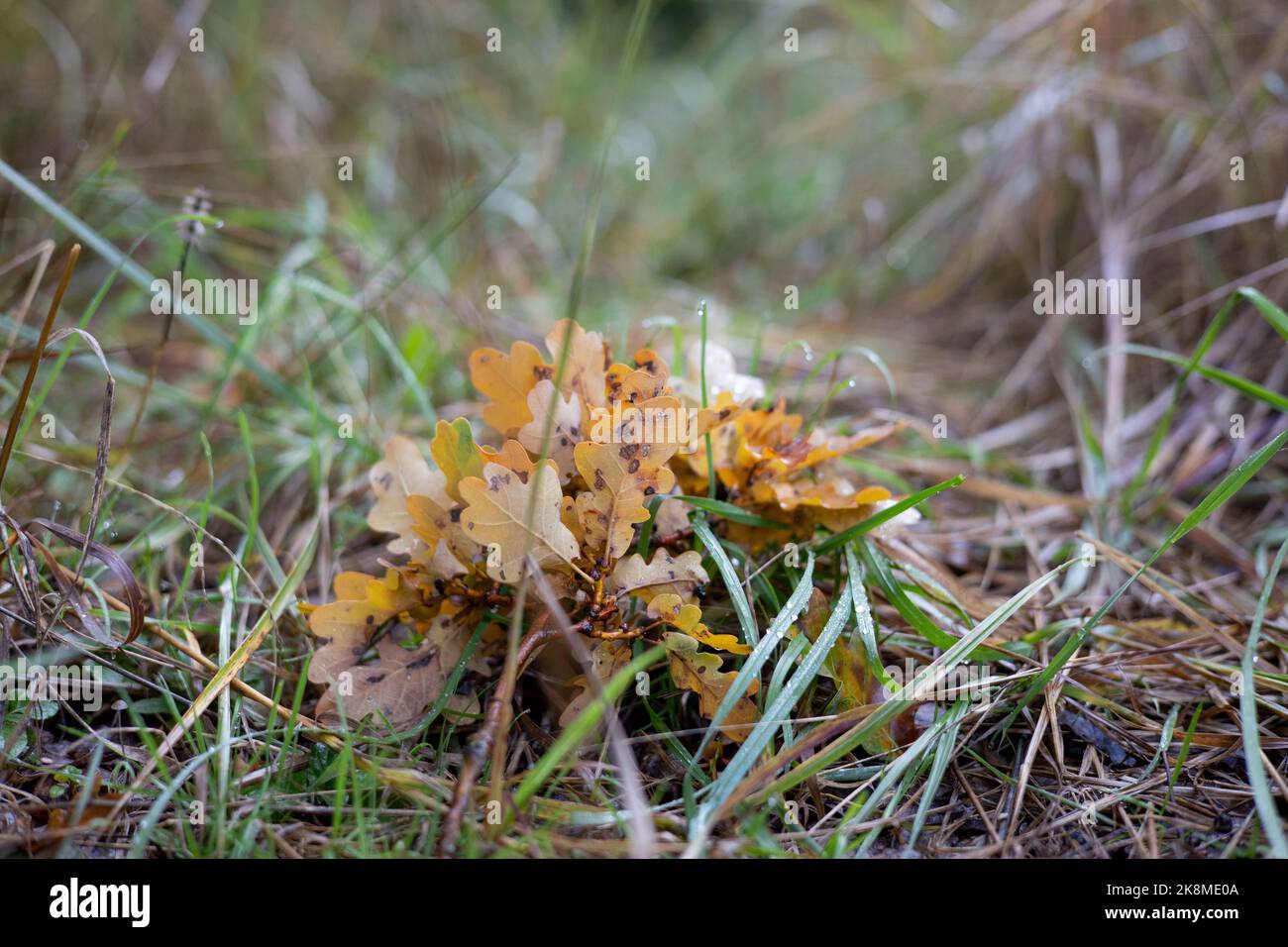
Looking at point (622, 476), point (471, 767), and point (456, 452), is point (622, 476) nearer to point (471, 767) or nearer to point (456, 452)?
point (456, 452)

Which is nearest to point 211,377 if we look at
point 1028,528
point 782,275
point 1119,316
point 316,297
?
point 316,297

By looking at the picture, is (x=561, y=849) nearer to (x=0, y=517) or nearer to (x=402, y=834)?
(x=402, y=834)

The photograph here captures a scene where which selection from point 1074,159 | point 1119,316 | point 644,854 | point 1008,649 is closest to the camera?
point 644,854

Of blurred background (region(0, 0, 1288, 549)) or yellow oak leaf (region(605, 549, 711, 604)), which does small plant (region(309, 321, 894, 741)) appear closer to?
yellow oak leaf (region(605, 549, 711, 604))

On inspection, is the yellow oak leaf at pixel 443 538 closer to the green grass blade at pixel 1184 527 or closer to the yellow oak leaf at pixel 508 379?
the yellow oak leaf at pixel 508 379

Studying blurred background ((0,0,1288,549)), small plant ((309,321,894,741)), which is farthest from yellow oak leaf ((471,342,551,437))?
blurred background ((0,0,1288,549))

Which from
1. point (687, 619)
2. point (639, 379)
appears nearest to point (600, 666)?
point (687, 619)
